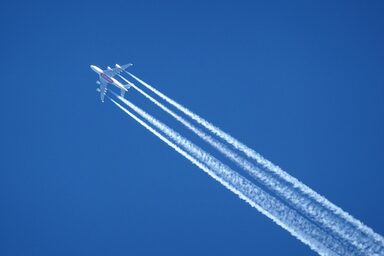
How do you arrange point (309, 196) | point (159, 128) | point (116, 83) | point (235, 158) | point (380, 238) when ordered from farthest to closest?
1. point (116, 83)
2. point (159, 128)
3. point (235, 158)
4. point (309, 196)
5. point (380, 238)

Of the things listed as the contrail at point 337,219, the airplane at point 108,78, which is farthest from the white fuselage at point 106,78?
the contrail at point 337,219

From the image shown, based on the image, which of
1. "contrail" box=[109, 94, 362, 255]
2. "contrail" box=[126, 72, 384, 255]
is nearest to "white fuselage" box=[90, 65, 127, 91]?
"contrail" box=[109, 94, 362, 255]

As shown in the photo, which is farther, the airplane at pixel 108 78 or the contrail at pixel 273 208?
the airplane at pixel 108 78

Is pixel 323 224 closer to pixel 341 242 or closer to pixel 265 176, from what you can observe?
pixel 341 242

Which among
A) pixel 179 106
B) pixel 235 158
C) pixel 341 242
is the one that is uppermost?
pixel 179 106

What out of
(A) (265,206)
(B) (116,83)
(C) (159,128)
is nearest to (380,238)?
(A) (265,206)

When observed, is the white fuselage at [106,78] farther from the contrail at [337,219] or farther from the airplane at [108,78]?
the contrail at [337,219]
